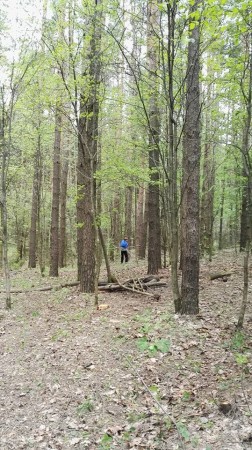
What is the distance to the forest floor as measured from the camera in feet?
13.0

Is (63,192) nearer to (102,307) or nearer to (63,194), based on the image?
(63,194)

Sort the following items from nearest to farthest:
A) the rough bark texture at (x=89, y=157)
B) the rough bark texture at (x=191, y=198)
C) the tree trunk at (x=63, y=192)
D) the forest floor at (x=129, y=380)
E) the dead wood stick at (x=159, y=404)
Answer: the dead wood stick at (x=159, y=404)
the forest floor at (x=129, y=380)
the rough bark texture at (x=191, y=198)
the rough bark texture at (x=89, y=157)
the tree trunk at (x=63, y=192)

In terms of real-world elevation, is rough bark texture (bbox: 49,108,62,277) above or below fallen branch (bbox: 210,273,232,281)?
above

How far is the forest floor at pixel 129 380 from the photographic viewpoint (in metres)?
3.97

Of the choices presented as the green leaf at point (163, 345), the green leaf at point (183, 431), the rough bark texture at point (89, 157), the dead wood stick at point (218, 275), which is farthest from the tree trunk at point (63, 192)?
the green leaf at point (183, 431)

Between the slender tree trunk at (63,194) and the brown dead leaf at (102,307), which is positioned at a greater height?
the slender tree trunk at (63,194)

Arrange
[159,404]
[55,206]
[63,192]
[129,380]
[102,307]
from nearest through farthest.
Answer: [159,404] → [129,380] → [102,307] → [55,206] → [63,192]

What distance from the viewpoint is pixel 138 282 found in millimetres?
10320

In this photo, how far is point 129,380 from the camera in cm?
498

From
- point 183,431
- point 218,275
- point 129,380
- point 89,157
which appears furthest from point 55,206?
point 183,431

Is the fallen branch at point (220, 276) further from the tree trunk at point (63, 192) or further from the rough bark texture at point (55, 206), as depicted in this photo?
the tree trunk at point (63, 192)

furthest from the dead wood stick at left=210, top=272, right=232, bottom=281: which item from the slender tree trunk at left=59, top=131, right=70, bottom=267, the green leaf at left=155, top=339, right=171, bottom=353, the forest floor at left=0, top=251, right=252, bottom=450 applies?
the slender tree trunk at left=59, top=131, right=70, bottom=267

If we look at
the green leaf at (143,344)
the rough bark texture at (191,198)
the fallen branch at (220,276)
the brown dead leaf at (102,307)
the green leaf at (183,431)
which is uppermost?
the rough bark texture at (191,198)

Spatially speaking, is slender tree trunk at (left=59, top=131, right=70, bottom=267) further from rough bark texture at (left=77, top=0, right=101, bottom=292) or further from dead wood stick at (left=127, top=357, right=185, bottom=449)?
dead wood stick at (left=127, top=357, right=185, bottom=449)
